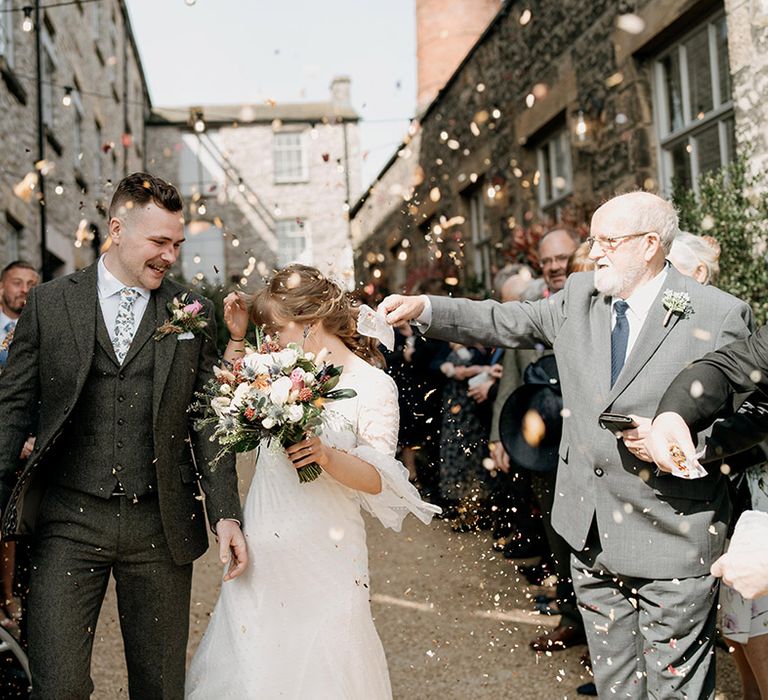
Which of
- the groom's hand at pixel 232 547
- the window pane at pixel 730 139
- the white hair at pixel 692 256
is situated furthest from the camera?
the window pane at pixel 730 139

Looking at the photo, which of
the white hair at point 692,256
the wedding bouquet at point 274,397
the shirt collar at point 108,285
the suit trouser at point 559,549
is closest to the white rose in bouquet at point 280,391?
the wedding bouquet at point 274,397

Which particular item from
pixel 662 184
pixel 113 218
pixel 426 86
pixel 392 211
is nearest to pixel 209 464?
pixel 113 218

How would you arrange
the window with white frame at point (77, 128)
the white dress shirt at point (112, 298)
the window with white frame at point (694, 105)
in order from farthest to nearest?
the window with white frame at point (77, 128)
the window with white frame at point (694, 105)
the white dress shirt at point (112, 298)

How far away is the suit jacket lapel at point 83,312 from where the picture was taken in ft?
9.62

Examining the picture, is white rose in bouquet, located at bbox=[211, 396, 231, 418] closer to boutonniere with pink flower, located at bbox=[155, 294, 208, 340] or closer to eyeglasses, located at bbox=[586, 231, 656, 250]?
boutonniere with pink flower, located at bbox=[155, 294, 208, 340]

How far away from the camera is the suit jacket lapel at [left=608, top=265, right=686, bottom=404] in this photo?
9.34 feet

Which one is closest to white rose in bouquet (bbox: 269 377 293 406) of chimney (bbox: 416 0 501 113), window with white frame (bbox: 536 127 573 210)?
window with white frame (bbox: 536 127 573 210)

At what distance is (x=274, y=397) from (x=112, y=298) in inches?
32.3

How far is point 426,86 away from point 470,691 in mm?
11948

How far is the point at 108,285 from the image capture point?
3.11 m

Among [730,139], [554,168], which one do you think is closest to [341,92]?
[554,168]

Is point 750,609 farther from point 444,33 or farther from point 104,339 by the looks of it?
point 444,33

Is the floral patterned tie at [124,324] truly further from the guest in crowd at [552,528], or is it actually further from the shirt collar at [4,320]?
the shirt collar at [4,320]

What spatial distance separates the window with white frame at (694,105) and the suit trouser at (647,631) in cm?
358
